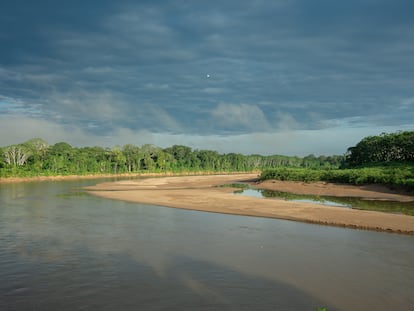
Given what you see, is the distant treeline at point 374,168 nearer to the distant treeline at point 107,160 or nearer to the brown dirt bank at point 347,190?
A: the brown dirt bank at point 347,190

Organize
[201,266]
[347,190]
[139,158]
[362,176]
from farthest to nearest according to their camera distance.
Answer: [139,158] → [362,176] → [347,190] → [201,266]

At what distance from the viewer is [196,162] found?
495 ft

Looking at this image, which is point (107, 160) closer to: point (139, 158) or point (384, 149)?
point (139, 158)

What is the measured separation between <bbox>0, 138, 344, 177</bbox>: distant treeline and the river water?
72.4 meters

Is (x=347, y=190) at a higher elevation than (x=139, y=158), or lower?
lower

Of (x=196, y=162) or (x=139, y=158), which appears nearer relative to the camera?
(x=139, y=158)

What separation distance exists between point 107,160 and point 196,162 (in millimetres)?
39542

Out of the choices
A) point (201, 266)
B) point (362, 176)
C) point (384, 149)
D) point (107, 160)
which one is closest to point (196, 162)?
point (107, 160)

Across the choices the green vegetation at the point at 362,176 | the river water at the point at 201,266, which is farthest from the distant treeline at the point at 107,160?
the river water at the point at 201,266

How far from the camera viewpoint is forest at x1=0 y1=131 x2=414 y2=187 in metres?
52.5

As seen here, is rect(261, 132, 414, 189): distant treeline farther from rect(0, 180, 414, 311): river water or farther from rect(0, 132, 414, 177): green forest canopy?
rect(0, 180, 414, 311): river water

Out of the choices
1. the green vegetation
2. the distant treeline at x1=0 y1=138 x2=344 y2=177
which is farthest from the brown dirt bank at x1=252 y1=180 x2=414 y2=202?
the distant treeline at x1=0 y1=138 x2=344 y2=177

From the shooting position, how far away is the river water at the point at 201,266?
10859mm

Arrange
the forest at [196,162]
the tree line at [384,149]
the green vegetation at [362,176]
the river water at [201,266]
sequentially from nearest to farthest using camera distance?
the river water at [201,266], the green vegetation at [362,176], the forest at [196,162], the tree line at [384,149]
